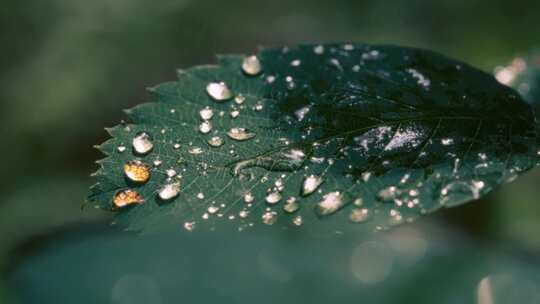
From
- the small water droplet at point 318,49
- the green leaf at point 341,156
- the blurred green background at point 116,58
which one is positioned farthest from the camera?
the blurred green background at point 116,58

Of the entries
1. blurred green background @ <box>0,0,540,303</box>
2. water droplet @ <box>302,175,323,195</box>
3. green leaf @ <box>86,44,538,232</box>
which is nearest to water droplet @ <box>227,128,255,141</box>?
green leaf @ <box>86,44,538,232</box>

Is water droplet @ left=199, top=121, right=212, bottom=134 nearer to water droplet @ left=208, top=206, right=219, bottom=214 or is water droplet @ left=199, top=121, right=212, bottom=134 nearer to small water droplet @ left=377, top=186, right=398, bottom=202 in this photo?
water droplet @ left=208, top=206, right=219, bottom=214

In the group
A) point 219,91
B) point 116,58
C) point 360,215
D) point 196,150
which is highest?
point 116,58

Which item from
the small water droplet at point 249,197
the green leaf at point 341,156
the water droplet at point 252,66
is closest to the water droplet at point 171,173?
the green leaf at point 341,156

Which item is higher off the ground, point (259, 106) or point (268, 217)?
point (259, 106)

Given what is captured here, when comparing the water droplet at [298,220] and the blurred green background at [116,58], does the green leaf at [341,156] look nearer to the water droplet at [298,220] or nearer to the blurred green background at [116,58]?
the water droplet at [298,220]

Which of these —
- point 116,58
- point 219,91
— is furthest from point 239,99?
point 116,58

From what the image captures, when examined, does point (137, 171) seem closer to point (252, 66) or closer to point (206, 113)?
point (206, 113)
